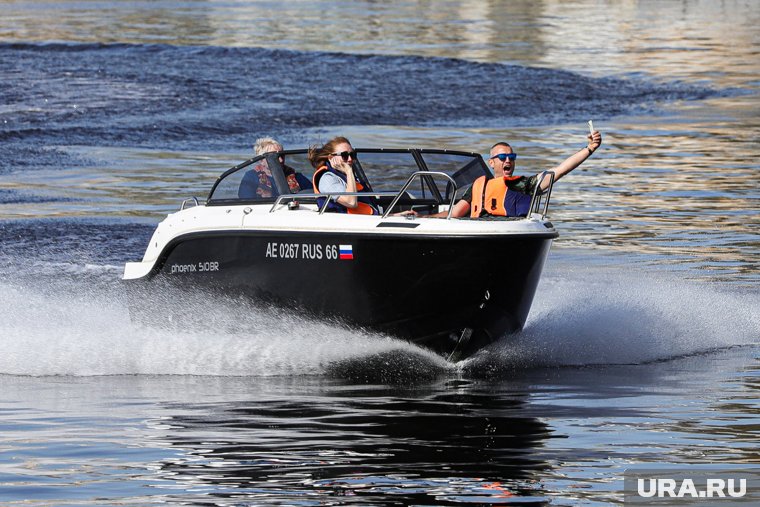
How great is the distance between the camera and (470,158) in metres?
11.5

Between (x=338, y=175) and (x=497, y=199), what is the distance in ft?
3.99

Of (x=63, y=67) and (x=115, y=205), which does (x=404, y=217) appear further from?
(x=63, y=67)

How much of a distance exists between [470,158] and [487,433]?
3.52 metres

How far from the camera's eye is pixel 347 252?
976 cm

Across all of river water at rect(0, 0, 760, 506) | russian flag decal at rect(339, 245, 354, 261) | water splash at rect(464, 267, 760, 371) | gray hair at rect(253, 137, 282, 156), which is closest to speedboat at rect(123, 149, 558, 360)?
russian flag decal at rect(339, 245, 354, 261)

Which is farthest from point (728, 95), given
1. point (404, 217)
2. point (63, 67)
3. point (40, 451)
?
point (40, 451)

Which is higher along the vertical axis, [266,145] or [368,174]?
[266,145]

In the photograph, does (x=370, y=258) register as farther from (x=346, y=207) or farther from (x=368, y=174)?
(x=368, y=174)

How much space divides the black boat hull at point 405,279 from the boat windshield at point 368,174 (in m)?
0.58

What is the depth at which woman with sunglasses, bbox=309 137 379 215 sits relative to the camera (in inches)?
402

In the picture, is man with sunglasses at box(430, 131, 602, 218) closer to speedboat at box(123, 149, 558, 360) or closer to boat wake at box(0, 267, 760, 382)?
speedboat at box(123, 149, 558, 360)

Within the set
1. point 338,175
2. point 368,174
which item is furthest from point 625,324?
point 338,175

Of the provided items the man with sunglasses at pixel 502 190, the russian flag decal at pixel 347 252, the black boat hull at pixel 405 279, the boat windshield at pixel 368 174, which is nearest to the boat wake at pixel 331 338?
the black boat hull at pixel 405 279

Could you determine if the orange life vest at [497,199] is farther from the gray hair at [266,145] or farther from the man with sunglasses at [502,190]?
the gray hair at [266,145]
